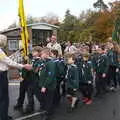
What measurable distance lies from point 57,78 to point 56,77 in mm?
580

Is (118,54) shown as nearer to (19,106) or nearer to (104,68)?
(104,68)

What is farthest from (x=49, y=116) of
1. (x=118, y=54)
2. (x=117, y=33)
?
(x=117, y=33)

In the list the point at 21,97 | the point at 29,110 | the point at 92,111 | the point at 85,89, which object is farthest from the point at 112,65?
the point at 29,110

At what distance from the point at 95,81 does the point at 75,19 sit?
65082 mm

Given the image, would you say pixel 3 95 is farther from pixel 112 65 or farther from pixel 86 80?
pixel 112 65

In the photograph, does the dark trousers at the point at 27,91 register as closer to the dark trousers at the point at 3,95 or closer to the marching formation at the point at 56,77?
the marching formation at the point at 56,77

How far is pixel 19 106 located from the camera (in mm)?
11188

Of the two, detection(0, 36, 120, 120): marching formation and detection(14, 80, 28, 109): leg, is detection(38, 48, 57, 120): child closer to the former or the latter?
detection(0, 36, 120, 120): marching formation

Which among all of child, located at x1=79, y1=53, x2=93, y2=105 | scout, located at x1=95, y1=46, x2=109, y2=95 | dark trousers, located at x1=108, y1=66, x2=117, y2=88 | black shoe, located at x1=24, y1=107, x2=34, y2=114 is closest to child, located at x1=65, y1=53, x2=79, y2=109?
child, located at x1=79, y1=53, x2=93, y2=105

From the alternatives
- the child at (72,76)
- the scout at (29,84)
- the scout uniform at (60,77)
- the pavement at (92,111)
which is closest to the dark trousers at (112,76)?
the pavement at (92,111)

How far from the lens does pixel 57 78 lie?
11.1 meters

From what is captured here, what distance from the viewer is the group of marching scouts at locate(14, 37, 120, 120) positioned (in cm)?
1003

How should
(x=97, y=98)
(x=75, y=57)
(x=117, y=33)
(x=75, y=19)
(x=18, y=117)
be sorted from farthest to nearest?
(x=75, y=19) → (x=117, y=33) → (x=97, y=98) → (x=75, y=57) → (x=18, y=117)

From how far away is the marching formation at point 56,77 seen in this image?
32.6ft
